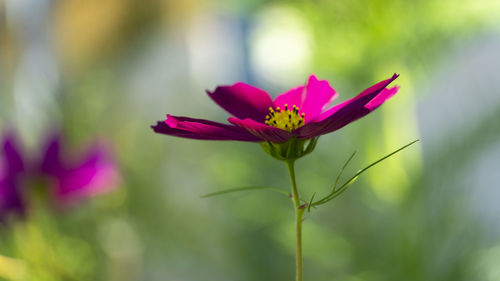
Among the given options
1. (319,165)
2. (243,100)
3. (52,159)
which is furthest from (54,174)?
(319,165)

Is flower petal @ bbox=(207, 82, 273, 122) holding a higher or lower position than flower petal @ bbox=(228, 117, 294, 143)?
higher

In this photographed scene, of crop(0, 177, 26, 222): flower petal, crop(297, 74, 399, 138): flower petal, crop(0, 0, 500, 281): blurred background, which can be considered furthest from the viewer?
crop(0, 0, 500, 281): blurred background

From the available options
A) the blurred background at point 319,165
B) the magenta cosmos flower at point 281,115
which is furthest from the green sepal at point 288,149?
the blurred background at point 319,165

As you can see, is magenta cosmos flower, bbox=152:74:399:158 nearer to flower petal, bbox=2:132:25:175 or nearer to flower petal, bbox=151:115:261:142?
flower petal, bbox=151:115:261:142

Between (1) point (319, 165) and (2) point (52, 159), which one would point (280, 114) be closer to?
(2) point (52, 159)

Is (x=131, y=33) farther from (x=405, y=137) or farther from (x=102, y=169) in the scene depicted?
(x=102, y=169)

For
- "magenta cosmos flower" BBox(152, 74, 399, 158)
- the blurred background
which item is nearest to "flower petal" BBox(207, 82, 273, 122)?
"magenta cosmos flower" BBox(152, 74, 399, 158)
